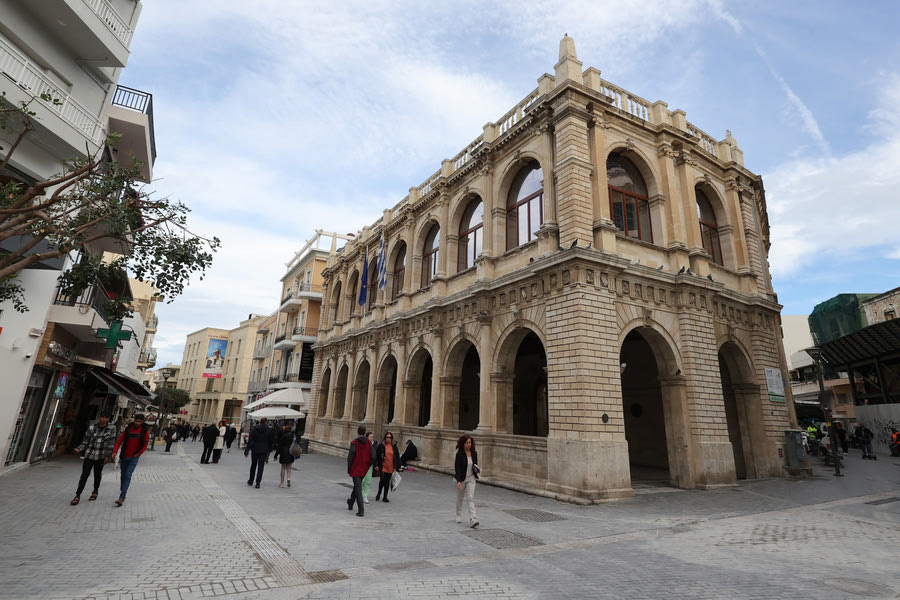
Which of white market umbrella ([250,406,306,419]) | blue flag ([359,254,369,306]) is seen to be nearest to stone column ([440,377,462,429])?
white market umbrella ([250,406,306,419])

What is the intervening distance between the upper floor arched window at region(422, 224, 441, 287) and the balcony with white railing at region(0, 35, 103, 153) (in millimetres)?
12867

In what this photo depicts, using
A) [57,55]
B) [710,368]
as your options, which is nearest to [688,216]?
[710,368]

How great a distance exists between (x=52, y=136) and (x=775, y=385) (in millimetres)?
23626

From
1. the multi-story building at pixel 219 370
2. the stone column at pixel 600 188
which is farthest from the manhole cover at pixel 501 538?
the multi-story building at pixel 219 370

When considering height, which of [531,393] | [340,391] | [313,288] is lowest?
[531,393]

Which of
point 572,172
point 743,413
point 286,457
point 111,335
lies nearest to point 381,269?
point 111,335

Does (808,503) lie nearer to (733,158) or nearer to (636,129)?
(636,129)

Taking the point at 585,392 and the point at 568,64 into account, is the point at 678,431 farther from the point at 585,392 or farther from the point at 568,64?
the point at 568,64

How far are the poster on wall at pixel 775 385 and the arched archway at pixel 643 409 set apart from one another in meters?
3.73

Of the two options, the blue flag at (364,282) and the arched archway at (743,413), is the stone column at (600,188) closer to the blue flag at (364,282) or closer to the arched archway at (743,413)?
the arched archway at (743,413)

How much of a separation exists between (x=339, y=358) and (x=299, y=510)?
65.0ft

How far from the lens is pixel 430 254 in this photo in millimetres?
21953

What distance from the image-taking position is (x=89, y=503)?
8852 mm

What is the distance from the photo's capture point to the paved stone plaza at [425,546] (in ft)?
16.4
